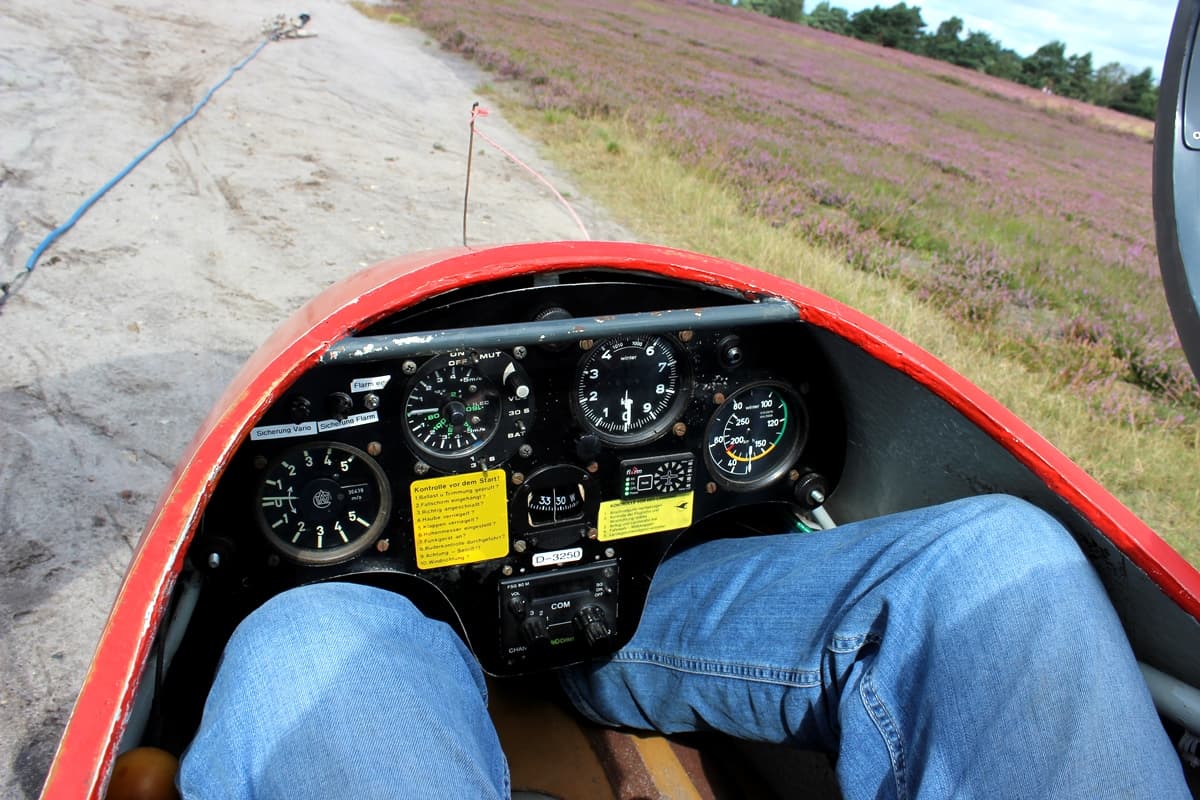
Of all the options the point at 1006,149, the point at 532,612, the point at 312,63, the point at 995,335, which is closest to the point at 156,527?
the point at 532,612

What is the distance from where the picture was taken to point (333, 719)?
1186 mm

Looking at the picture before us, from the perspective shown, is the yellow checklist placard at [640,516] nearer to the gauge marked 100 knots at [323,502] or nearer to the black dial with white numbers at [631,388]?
the black dial with white numbers at [631,388]

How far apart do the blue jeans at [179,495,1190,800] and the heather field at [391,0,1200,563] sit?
2.98 meters

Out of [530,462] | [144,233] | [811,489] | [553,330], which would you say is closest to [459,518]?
[530,462]

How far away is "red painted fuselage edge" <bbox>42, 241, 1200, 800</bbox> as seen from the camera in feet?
3.50

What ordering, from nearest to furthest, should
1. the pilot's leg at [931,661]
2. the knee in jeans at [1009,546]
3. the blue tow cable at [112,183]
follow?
1. the pilot's leg at [931,661]
2. the knee in jeans at [1009,546]
3. the blue tow cable at [112,183]

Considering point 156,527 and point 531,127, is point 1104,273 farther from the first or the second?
point 156,527

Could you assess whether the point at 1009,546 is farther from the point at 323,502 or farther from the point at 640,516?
the point at 323,502

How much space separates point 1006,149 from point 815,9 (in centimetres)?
3692

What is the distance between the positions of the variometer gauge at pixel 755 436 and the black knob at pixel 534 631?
56 centimetres

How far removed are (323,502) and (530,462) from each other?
0.46 metres

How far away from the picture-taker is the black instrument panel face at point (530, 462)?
5.64ft

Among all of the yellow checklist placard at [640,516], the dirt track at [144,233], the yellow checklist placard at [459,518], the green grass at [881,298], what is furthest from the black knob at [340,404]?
the green grass at [881,298]

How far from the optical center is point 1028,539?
1.41 m
